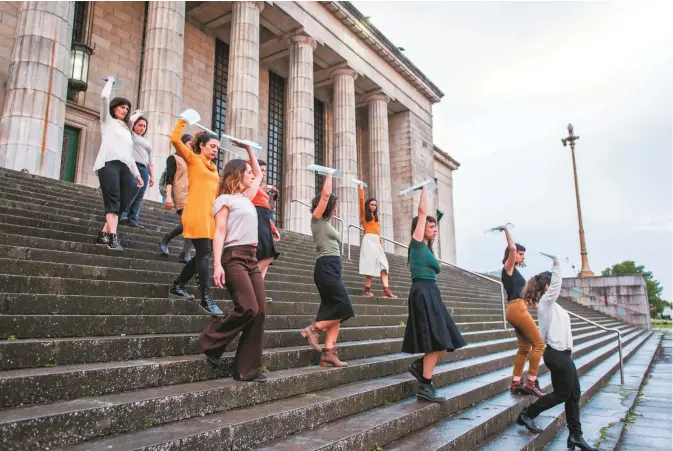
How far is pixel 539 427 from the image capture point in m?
4.29

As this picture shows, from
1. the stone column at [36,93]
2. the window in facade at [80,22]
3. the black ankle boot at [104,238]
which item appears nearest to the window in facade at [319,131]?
the window in facade at [80,22]

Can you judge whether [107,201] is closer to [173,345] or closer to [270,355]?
[173,345]

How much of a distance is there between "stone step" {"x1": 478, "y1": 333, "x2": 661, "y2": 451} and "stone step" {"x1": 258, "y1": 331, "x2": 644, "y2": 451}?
0.57ft

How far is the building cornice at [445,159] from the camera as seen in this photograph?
30.9 meters

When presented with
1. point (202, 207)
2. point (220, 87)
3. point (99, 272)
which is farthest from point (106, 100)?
point (220, 87)

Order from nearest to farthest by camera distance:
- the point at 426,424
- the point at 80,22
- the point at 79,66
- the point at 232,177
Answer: the point at 232,177 < the point at 426,424 < the point at 79,66 < the point at 80,22

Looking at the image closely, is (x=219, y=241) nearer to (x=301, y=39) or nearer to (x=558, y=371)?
(x=558, y=371)

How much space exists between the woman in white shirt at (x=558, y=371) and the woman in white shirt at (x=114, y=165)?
4.67 m

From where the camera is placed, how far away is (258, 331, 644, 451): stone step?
290cm

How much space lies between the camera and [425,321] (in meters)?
4.02

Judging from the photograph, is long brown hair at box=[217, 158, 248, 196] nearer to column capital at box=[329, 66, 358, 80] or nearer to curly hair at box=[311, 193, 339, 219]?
curly hair at box=[311, 193, 339, 219]

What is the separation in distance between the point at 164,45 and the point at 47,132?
4.51 metres

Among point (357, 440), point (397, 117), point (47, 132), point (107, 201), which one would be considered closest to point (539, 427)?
point (357, 440)

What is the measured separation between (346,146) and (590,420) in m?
16.4
